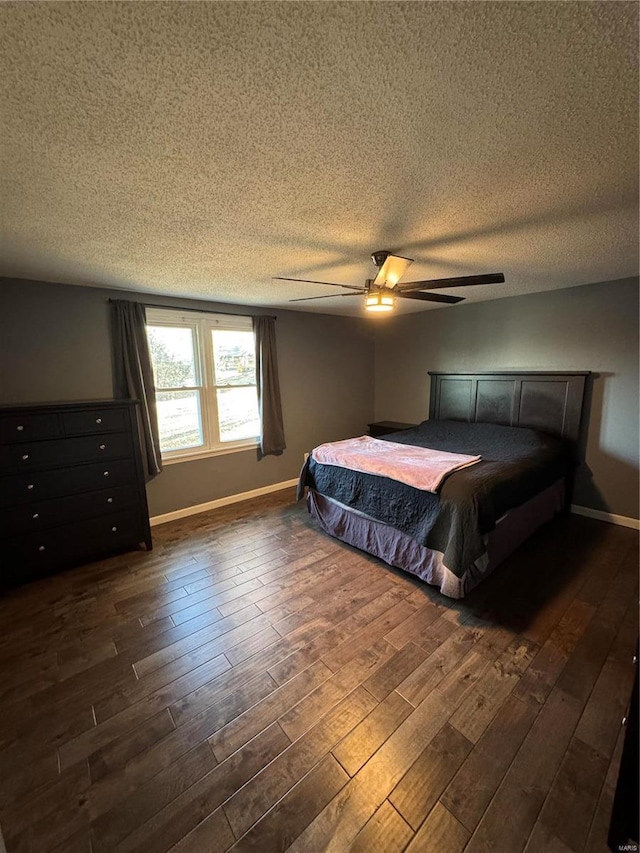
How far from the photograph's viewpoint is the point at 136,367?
3.27 meters

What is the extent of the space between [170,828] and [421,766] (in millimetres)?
955

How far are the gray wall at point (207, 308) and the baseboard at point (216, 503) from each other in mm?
57

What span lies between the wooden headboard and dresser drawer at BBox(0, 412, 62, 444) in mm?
4126

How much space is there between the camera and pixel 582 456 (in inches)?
137

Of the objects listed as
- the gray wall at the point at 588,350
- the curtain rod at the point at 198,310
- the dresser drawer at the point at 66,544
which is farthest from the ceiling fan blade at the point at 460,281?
the dresser drawer at the point at 66,544

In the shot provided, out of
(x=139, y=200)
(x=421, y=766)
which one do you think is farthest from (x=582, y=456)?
(x=139, y=200)

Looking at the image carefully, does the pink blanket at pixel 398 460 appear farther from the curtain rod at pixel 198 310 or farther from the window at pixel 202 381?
the curtain rod at pixel 198 310

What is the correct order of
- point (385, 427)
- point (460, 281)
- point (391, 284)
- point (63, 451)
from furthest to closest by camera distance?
point (385, 427)
point (63, 451)
point (391, 284)
point (460, 281)

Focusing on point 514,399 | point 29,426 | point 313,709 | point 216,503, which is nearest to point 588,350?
point 514,399

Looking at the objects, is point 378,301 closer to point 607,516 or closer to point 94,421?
point 94,421

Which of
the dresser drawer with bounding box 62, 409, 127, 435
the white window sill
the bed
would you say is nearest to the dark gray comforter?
the bed

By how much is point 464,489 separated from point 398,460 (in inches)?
28.2

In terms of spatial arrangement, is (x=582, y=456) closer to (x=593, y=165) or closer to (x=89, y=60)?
(x=593, y=165)

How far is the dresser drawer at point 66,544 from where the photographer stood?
2469mm
